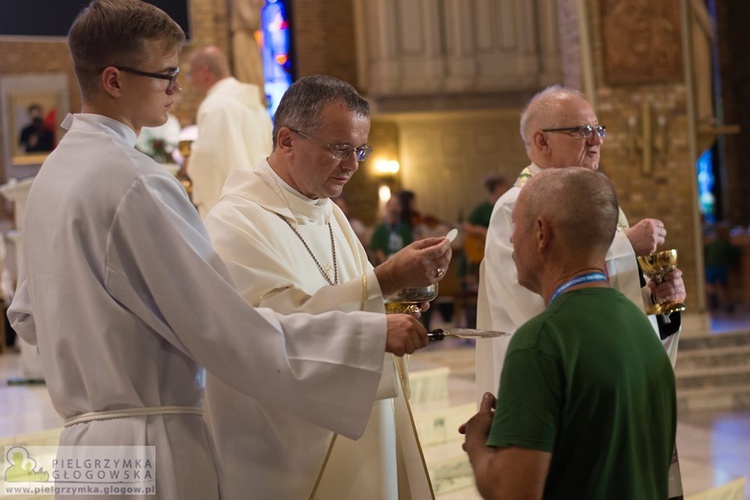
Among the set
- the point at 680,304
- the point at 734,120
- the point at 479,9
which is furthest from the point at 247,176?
the point at 734,120

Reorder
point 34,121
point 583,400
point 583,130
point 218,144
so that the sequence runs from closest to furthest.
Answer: point 583,400, point 583,130, point 218,144, point 34,121

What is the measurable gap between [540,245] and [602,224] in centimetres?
13

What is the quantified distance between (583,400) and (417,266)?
0.79m

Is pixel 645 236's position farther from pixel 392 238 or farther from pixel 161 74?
pixel 392 238

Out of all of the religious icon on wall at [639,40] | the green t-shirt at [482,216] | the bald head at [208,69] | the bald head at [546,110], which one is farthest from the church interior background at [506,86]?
the bald head at [546,110]

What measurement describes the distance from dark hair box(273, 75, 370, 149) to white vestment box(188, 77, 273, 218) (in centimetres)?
364

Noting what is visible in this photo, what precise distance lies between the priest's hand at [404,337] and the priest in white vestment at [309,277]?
35 cm

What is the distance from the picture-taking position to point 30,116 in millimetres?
16344

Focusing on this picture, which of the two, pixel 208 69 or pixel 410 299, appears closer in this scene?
pixel 410 299

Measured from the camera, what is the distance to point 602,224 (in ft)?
6.96

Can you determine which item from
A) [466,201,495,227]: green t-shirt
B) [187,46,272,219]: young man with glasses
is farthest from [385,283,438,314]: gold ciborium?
[466,201,495,227]: green t-shirt

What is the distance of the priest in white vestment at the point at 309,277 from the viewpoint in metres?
2.79

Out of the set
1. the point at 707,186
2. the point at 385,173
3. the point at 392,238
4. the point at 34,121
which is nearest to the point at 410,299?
the point at 392,238

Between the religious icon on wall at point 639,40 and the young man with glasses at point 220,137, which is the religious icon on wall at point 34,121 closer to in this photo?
the religious icon on wall at point 639,40
